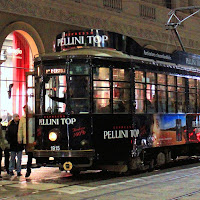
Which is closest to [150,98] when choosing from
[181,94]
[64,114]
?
[181,94]

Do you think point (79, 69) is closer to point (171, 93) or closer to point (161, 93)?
point (161, 93)

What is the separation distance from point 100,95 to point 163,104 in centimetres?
256

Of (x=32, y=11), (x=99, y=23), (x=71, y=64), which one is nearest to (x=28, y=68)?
(x=32, y=11)

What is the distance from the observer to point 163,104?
13.8 metres

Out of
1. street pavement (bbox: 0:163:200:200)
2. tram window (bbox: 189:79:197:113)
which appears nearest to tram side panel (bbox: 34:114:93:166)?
street pavement (bbox: 0:163:200:200)

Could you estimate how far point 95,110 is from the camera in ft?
38.8

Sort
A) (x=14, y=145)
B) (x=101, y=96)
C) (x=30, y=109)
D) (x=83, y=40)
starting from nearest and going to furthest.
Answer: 1. (x=101, y=96)
2. (x=30, y=109)
3. (x=83, y=40)
4. (x=14, y=145)

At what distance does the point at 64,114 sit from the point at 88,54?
155 cm

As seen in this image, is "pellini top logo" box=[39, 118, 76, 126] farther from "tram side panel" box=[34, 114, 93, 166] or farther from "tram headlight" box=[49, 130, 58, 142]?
"tram headlight" box=[49, 130, 58, 142]

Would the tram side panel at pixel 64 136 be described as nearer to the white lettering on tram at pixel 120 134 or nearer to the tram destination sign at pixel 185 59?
the white lettering on tram at pixel 120 134

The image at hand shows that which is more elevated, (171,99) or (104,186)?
(171,99)

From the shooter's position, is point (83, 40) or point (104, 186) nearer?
point (104, 186)

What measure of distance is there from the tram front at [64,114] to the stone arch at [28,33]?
7342 millimetres

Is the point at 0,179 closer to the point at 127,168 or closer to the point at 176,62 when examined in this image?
the point at 127,168
